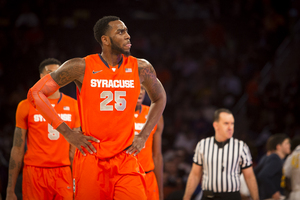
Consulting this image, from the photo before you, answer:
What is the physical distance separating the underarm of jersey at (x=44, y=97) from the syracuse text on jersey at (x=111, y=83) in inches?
13.5

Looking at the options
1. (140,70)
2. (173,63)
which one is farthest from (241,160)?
(173,63)

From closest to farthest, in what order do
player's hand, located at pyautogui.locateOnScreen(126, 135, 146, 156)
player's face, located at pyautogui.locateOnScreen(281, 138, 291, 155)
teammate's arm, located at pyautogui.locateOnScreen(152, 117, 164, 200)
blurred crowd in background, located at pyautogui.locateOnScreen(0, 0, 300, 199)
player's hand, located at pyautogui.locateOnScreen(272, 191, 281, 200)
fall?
1. player's hand, located at pyautogui.locateOnScreen(126, 135, 146, 156)
2. teammate's arm, located at pyautogui.locateOnScreen(152, 117, 164, 200)
3. player's hand, located at pyautogui.locateOnScreen(272, 191, 281, 200)
4. player's face, located at pyautogui.locateOnScreen(281, 138, 291, 155)
5. blurred crowd in background, located at pyautogui.locateOnScreen(0, 0, 300, 199)

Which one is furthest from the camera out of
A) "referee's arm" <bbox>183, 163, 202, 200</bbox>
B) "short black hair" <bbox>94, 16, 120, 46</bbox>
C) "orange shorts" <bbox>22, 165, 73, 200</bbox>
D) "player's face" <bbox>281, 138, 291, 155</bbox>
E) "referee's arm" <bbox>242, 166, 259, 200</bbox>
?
"player's face" <bbox>281, 138, 291, 155</bbox>

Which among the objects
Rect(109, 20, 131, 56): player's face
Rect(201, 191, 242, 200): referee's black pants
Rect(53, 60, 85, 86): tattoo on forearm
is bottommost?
Rect(201, 191, 242, 200): referee's black pants

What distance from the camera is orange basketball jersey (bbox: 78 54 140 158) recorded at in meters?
3.01

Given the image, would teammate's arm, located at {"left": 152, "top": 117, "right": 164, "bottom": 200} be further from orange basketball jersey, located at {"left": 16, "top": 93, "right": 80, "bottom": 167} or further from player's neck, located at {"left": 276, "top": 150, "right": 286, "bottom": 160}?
player's neck, located at {"left": 276, "top": 150, "right": 286, "bottom": 160}

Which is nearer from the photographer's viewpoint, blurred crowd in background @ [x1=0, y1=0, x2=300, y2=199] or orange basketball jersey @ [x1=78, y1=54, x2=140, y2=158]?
orange basketball jersey @ [x1=78, y1=54, x2=140, y2=158]

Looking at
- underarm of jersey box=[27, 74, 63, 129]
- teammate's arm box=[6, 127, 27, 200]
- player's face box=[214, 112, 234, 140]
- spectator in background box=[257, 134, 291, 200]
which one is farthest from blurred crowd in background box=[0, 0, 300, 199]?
underarm of jersey box=[27, 74, 63, 129]

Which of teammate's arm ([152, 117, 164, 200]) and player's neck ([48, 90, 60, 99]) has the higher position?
player's neck ([48, 90, 60, 99])

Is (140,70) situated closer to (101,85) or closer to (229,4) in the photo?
A: (101,85)

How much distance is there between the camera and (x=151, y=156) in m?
4.66

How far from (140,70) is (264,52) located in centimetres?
986

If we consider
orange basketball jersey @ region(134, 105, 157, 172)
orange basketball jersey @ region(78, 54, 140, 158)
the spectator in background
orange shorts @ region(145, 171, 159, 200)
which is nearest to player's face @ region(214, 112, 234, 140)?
orange basketball jersey @ region(134, 105, 157, 172)

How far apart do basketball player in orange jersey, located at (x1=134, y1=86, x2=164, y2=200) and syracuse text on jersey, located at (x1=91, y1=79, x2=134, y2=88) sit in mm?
1444
